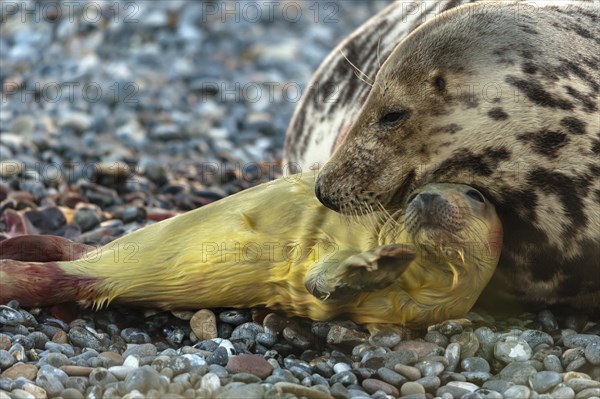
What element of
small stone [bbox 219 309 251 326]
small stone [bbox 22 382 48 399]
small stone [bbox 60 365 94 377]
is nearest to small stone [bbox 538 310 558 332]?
small stone [bbox 219 309 251 326]

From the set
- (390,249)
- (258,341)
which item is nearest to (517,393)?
(390,249)

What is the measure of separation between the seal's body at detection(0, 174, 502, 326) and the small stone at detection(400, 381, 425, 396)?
0.37m

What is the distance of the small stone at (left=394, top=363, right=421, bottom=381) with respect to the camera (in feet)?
12.3

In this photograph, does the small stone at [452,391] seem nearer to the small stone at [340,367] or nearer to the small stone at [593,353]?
the small stone at [340,367]

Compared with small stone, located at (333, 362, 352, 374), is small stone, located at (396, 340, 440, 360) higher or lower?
higher

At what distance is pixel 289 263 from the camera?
162 inches

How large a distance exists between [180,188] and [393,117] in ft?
9.00

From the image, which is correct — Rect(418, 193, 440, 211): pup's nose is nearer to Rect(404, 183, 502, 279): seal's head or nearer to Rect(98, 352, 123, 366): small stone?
Rect(404, 183, 502, 279): seal's head

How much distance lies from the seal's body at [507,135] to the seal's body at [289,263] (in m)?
0.12

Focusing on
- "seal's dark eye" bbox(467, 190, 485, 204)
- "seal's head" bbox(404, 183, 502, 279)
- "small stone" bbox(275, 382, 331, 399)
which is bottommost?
"small stone" bbox(275, 382, 331, 399)

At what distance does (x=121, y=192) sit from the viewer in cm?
667

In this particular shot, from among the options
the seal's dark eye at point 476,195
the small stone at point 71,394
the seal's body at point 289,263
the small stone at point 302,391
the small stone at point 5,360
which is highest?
the seal's dark eye at point 476,195

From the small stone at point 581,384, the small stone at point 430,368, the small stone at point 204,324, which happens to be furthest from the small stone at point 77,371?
the small stone at point 581,384

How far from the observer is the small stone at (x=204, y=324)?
408 centimetres
